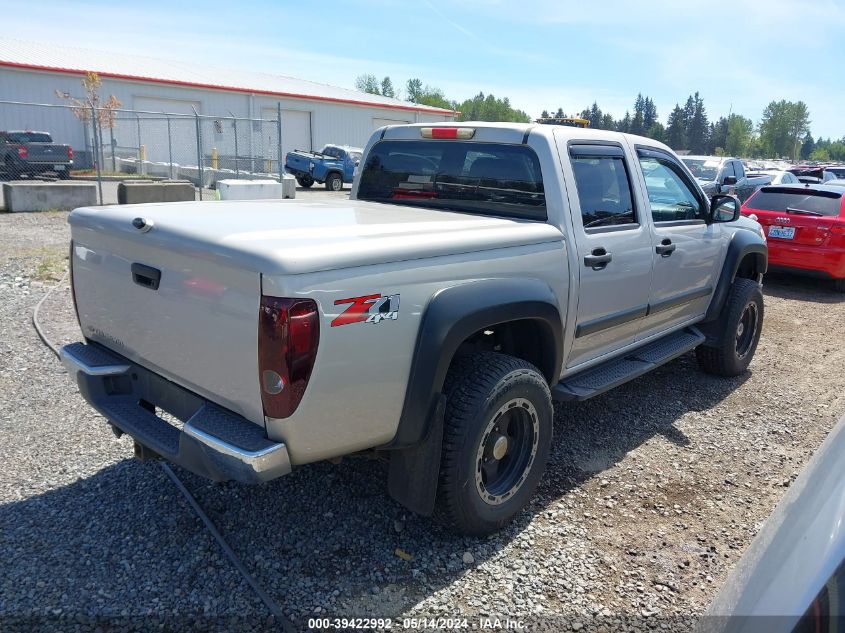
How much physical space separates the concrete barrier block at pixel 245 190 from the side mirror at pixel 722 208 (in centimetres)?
806

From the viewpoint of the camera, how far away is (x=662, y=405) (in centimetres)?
521

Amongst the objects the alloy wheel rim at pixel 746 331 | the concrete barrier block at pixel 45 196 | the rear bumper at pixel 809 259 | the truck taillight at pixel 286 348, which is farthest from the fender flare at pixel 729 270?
the concrete barrier block at pixel 45 196

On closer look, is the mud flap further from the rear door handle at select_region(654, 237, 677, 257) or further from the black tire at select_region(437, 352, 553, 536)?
the rear door handle at select_region(654, 237, 677, 257)

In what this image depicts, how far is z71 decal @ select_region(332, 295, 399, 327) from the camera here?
250cm

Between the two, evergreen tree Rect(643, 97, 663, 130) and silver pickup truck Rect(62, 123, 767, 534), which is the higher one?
evergreen tree Rect(643, 97, 663, 130)

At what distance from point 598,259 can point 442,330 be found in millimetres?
1415

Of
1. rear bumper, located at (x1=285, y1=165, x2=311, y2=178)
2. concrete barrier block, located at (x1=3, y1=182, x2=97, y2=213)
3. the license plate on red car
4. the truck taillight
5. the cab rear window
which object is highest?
the cab rear window

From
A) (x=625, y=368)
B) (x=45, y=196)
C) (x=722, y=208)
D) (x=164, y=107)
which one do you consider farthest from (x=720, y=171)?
(x=164, y=107)

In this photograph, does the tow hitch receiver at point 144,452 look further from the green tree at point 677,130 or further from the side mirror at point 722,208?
the green tree at point 677,130

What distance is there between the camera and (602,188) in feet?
13.5

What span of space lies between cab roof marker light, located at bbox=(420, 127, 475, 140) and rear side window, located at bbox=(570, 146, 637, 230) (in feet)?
2.13

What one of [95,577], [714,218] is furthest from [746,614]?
[714,218]

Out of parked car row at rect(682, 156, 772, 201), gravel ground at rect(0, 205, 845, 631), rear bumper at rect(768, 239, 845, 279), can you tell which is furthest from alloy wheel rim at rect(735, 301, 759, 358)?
parked car row at rect(682, 156, 772, 201)

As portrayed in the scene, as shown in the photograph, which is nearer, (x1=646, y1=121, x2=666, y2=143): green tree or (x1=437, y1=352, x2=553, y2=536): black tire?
(x1=437, y1=352, x2=553, y2=536): black tire
